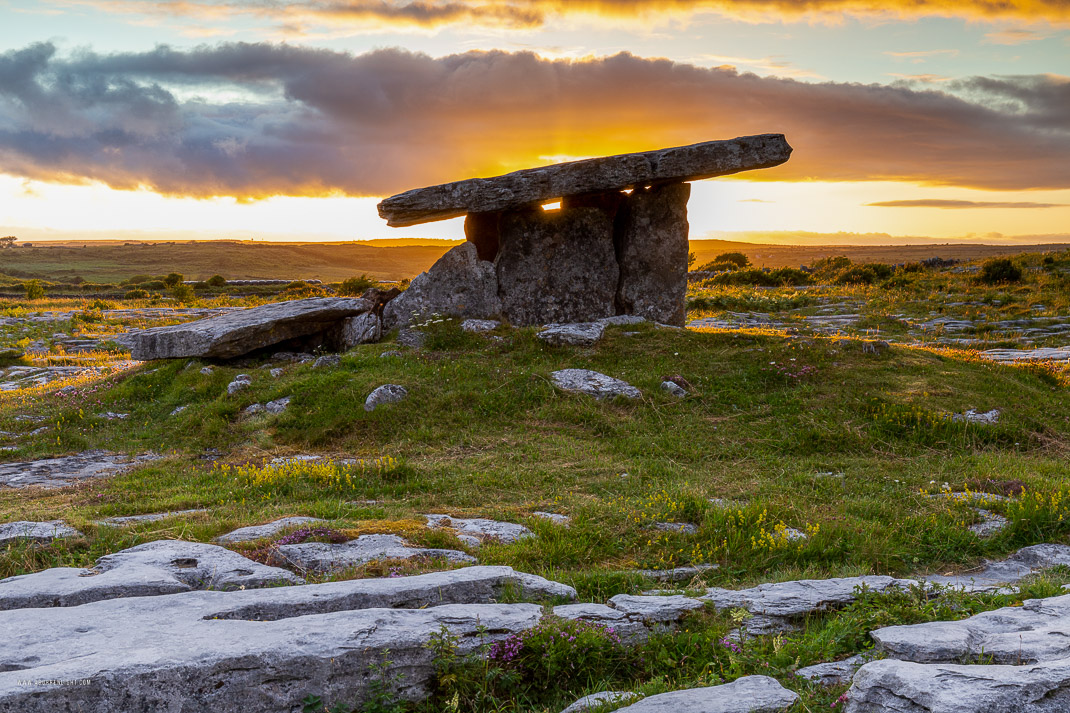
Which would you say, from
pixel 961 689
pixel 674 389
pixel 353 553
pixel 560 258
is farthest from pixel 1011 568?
pixel 560 258

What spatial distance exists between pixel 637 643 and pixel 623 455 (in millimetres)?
6452

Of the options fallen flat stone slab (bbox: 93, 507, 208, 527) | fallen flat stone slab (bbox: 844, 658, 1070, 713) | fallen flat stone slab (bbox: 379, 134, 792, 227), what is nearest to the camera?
fallen flat stone slab (bbox: 844, 658, 1070, 713)

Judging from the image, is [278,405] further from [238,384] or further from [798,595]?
[798,595]

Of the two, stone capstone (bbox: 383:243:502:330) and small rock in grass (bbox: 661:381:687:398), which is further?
stone capstone (bbox: 383:243:502:330)

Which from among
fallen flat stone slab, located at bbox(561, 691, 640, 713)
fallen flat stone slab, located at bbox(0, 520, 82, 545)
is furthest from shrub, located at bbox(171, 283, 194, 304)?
fallen flat stone slab, located at bbox(561, 691, 640, 713)

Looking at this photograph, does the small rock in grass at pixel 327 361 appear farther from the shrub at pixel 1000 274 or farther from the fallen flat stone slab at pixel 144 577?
the shrub at pixel 1000 274

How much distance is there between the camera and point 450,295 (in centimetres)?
1938

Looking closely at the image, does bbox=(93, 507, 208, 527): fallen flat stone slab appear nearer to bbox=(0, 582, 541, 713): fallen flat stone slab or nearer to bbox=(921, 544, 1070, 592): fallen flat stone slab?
bbox=(0, 582, 541, 713): fallen flat stone slab

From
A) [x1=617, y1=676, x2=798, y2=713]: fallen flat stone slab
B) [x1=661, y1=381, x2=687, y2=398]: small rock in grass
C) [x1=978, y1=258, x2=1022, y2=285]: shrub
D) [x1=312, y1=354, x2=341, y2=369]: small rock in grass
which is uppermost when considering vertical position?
[x1=978, y1=258, x2=1022, y2=285]: shrub

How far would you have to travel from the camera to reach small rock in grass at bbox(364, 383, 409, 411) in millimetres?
14062

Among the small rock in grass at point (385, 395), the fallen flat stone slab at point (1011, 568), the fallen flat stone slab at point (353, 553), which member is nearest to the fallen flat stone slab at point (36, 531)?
the fallen flat stone slab at point (353, 553)

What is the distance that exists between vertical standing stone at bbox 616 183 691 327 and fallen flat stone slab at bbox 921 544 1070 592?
12.8 meters

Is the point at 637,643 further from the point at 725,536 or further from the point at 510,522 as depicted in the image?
the point at 510,522

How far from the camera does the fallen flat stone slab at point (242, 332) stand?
1781cm
